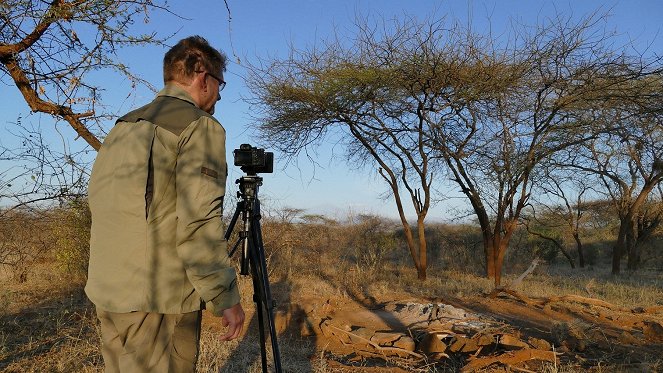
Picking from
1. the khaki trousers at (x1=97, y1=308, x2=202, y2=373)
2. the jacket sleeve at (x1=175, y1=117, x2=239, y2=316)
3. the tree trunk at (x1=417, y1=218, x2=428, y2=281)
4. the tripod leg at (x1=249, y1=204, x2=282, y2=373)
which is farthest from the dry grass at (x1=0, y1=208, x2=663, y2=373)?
the jacket sleeve at (x1=175, y1=117, x2=239, y2=316)

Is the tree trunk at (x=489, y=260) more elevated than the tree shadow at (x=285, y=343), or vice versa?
the tree trunk at (x=489, y=260)

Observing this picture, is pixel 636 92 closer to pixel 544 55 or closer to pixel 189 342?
pixel 544 55

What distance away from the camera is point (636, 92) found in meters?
8.91

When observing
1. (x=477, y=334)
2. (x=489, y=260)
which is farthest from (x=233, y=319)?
(x=489, y=260)

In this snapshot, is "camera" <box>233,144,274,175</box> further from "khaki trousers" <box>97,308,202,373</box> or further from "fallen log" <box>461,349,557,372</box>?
"fallen log" <box>461,349,557,372</box>

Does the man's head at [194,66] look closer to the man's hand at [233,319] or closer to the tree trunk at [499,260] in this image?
the man's hand at [233,319]

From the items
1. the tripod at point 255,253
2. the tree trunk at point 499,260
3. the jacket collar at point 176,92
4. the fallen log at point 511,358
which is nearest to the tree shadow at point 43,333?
the tripod at point 255,253

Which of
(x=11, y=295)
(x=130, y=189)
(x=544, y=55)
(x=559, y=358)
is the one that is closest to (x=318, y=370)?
(x=559, y=358)

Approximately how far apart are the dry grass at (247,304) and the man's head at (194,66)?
2245mm

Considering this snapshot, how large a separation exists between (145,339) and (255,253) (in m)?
0.89

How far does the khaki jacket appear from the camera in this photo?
1698mm

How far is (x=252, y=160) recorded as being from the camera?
2.60 meters

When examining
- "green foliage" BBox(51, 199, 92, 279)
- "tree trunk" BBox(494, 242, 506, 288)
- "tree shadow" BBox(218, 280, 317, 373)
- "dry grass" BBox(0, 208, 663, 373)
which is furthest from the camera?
"tree trunk" BBox(494, 242, 506, 288)

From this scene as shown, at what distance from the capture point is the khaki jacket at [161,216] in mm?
1698
